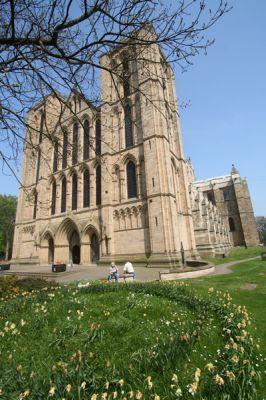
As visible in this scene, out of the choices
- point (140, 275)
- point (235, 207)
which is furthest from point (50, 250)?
point (235, 207)

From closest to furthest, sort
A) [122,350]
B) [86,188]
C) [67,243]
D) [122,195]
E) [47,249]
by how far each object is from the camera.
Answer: [122,350] < [122,195] < [86,188] < [67,243] < [47,249]

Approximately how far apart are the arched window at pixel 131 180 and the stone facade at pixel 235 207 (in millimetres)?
27414

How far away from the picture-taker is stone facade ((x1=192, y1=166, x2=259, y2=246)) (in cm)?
5159

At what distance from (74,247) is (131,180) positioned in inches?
455

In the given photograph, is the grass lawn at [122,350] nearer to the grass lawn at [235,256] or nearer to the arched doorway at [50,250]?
the grass lawn at [235,256]

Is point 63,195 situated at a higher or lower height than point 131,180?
higher

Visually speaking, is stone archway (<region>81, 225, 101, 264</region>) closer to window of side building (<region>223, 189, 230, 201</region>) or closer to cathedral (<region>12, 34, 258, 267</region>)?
cathedral (<region>12, 34, 258, 267</region>)

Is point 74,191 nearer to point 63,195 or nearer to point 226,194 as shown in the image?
point 63,195

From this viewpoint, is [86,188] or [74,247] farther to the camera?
[74,247]

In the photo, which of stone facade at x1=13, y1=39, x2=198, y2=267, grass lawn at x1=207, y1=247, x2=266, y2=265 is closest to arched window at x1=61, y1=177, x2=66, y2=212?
stone facade at x1=13, y1=39, x2=198, y2=267

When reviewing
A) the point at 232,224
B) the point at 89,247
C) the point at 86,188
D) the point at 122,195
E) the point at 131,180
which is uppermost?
the point at 86,188

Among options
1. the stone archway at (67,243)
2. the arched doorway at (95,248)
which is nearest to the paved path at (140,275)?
the arched doorway at (95,248)

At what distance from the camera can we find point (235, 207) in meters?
55.5

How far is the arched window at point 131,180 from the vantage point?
78.6 feet
